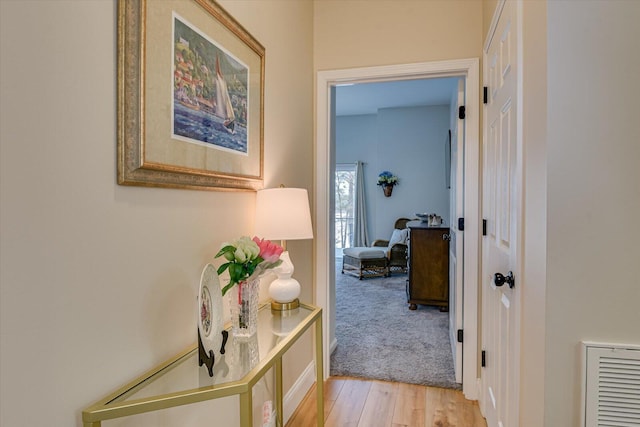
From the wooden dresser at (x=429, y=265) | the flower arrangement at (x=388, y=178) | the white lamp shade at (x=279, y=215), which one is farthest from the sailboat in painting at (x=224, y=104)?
the flower arrangement at (x=388, y=178)

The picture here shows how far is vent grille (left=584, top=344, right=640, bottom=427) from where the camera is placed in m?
0.92

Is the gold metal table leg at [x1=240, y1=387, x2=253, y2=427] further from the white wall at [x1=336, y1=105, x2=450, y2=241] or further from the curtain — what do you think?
the curtain

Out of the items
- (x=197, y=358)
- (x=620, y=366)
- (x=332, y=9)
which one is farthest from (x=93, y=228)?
(x=332, y=9)

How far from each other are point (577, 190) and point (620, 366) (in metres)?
0.46

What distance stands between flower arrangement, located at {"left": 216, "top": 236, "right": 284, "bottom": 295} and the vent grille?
94 centimetres

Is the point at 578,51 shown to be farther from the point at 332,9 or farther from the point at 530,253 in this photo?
the point at 332,9

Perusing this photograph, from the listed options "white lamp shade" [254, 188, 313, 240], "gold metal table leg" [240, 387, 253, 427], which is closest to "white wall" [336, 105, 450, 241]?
"white lamp shade" [254, 188, 313, 240]

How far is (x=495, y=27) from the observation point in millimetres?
1814

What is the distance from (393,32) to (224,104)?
1.52 meters

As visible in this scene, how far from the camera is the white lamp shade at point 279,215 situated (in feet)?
5.15

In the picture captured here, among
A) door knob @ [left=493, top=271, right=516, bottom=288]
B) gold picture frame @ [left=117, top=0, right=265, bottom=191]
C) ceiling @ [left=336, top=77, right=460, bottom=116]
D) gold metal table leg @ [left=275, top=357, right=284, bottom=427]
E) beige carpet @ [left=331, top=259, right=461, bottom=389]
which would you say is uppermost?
ceiling @ [left=336, top=77, right=460, bottom=116]

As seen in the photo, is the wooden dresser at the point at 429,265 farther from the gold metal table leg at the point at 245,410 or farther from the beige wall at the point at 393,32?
the gold metal table leg at the point at 245,410

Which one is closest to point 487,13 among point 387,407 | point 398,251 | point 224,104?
point 224,104

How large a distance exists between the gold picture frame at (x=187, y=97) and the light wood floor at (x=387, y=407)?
1.41 metres
